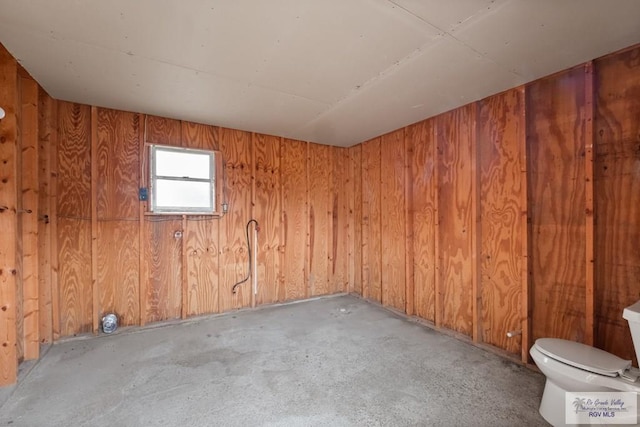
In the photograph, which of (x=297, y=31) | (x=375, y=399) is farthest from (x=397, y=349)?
(x=297, y=31)

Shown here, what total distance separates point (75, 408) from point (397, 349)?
90.6 inches

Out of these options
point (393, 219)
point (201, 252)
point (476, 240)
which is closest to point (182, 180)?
point (201, 252)

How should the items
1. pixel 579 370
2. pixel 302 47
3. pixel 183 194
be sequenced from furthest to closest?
pixel 183 194
pixel 302 47
pixel 579 370

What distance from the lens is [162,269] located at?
2875mm

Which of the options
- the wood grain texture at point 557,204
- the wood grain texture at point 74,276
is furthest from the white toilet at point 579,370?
the wood grain texture at point 74,276

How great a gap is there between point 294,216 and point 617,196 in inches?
119

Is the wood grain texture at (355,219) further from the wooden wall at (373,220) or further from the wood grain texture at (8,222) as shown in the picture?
the wood grain texture at (8,222)

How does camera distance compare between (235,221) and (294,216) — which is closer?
(235,221)

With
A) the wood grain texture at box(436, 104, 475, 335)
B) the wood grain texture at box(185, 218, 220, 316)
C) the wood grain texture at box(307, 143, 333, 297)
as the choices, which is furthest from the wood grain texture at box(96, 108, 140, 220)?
the wood grain texture at box(436, 104, 475, 335)

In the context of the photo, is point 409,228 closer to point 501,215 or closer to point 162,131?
point 501,215

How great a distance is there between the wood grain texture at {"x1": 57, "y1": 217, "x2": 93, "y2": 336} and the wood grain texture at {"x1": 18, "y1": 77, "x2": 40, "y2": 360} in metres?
0.37

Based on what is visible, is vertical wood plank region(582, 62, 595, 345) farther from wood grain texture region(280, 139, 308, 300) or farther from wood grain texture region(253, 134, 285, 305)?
wood grain texture region(253, 134, 285, 305)

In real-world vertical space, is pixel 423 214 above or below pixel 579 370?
above

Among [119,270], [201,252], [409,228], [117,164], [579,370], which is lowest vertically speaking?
[579,370]
